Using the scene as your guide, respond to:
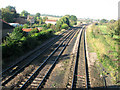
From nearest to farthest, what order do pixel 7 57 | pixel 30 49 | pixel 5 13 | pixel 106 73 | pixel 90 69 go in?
pixel 106 73, pixel 90 69, pixel 7 57, pixel 30 49, pixel 5 13

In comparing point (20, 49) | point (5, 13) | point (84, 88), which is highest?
point (5, 13)

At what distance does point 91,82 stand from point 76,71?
7.02 ft

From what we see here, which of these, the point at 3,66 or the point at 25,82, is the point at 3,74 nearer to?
the point at 3,66

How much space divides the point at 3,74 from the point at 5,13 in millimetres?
52460

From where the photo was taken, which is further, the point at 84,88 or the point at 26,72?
the point at 26,72

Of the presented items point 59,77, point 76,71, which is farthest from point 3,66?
point 76,71

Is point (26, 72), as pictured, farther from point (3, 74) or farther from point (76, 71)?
point (76, 71)

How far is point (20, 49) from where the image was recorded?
47.3 ft

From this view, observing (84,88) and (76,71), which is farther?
(76,71)

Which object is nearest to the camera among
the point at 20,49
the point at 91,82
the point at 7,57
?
the point at 91,82

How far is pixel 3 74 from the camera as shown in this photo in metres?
9.70

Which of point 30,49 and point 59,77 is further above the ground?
point 30,49

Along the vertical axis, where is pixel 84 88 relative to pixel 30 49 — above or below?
below

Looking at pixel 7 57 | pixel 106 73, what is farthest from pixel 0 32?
pixel 106 73
